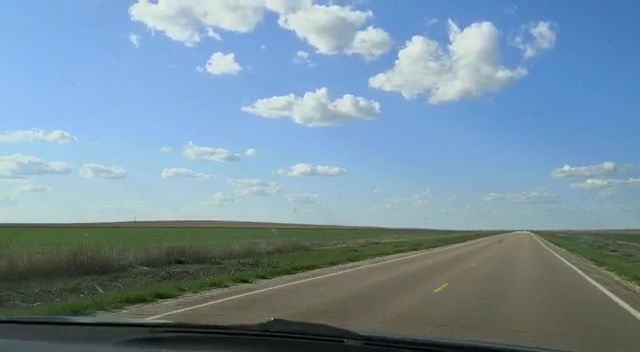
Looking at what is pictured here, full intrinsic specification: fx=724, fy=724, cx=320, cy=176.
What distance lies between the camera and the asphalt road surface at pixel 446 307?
35.2ft

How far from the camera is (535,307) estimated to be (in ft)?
48.1

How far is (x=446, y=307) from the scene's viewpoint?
14172 millimetres

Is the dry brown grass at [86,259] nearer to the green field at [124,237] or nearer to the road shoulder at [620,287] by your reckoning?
the green field at [124,237]

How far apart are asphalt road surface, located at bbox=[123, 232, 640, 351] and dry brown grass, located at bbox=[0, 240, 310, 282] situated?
752 cm

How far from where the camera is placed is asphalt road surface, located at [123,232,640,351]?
10.7 meters

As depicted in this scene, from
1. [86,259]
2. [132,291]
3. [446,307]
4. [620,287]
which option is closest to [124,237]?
[86,259]

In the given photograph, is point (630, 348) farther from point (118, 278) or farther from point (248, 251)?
point (248, 251)

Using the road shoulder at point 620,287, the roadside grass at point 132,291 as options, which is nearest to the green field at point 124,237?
the roadside grass at point 132,291

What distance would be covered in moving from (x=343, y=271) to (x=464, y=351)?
2101cm

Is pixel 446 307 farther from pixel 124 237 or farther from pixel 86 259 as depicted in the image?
pixel 124 237

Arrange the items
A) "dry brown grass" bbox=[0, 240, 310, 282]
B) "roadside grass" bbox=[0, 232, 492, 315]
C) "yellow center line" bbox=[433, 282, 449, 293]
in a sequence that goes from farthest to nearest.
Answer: "dry brown grass" bbox=[0, 240, 310, 282]
"yellow center line" bbox=[433, 282, 449, 293]
"roadside grass" bbox=[0, 232, 492, 315]

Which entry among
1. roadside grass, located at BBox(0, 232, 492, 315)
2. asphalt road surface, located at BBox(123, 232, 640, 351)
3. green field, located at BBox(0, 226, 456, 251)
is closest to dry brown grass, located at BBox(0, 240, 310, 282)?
roadside grass, located at BBox(0, 232, 492, 315)

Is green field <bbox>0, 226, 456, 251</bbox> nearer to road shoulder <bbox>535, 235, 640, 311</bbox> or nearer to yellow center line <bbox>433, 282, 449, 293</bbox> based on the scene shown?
yellow center line <bbox>433, 282, 449, 293</bbox>

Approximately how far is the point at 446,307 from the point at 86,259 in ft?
49.1
